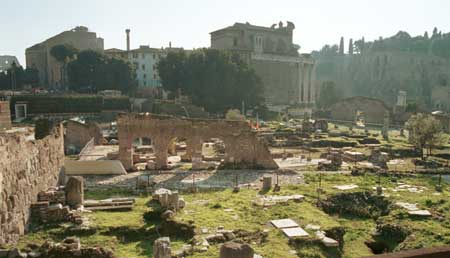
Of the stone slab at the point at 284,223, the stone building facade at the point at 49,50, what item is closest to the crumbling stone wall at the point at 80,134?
the stone slab at the point at 284,223

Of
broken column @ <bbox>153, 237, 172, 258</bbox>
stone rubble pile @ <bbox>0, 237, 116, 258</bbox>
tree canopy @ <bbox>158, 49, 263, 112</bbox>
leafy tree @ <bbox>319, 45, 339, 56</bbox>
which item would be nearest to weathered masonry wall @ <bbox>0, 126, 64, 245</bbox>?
stone rubble pile @ <bbox>0, 237, 116, 258</bbox>

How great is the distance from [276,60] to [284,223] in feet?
212

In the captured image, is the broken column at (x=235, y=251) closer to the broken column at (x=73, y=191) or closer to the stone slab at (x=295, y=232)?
the stone slab at (x=295, y=232)

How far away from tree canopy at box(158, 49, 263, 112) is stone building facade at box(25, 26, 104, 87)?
1106 inches

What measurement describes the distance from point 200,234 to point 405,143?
2914cm

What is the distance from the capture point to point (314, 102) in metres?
83.2

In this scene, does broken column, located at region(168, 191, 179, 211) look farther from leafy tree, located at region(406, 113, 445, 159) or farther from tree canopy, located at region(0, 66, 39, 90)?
tree canopy, located at region(0, 66, 39, 90)

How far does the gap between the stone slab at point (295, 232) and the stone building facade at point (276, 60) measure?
6196 cm

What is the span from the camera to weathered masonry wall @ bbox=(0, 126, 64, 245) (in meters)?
13.0

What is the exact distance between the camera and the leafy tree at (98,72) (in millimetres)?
65000

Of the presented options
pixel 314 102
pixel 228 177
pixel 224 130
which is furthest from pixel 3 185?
pixel 314 102

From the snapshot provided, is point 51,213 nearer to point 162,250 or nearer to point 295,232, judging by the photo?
point 162,250

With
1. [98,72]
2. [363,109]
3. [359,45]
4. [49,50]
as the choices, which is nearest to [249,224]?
[363,109]

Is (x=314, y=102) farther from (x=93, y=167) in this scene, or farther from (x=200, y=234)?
(x=200, y=234)
